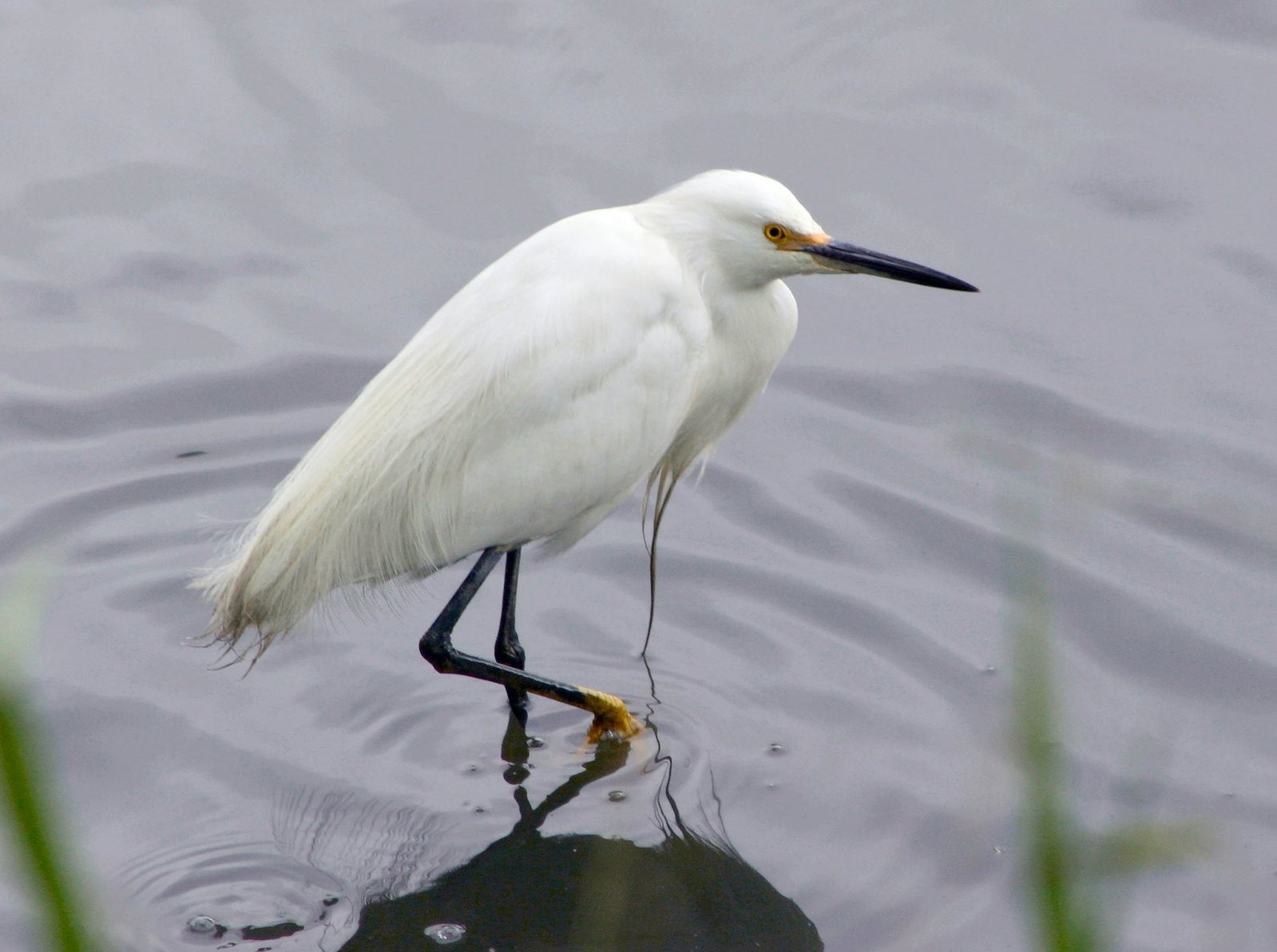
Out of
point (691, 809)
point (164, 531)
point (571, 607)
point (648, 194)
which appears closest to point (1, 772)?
point (691, 809)

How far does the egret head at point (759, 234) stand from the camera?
337 centimetres

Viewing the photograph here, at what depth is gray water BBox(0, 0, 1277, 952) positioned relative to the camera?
3.45 metres

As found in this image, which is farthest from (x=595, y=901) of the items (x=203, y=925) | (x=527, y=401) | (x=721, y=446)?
(x=721, y=446)

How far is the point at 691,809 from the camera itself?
11.7 ft

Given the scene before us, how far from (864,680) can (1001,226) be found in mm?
2749

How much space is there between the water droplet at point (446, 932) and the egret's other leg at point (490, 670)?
0.69 metres

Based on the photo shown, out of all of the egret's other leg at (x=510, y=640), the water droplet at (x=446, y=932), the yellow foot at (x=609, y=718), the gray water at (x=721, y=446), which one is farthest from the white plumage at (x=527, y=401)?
the water droplet at (x=446, y=932)

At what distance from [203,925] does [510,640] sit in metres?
1.12

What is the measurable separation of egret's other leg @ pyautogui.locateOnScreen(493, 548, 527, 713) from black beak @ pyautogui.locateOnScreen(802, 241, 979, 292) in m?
1.10

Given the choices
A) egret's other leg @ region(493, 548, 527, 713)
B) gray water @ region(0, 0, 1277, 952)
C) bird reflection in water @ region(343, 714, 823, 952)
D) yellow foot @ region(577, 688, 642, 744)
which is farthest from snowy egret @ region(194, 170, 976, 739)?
bird reflection in water @ region(343, 714, 823, 952)

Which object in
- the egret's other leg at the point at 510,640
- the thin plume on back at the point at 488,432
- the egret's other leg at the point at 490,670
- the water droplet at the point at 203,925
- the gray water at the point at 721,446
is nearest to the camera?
the water droplet at the point at 203,925

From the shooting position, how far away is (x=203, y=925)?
3039mm

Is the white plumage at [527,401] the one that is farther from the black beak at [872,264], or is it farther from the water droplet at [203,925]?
the water droplet at [203,925]

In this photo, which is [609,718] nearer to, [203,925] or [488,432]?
[488,432]
